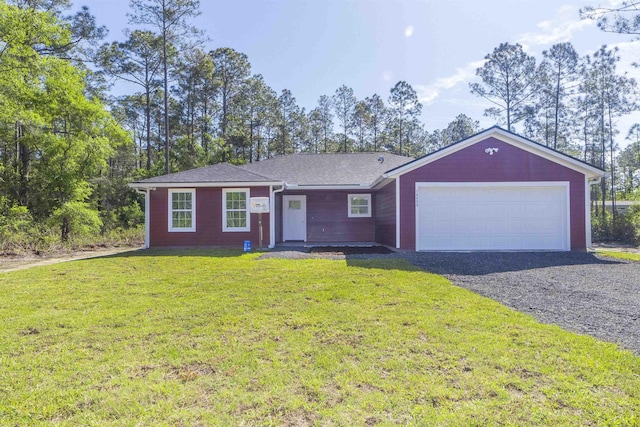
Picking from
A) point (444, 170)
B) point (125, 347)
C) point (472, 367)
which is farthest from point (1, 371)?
point (444, 170)

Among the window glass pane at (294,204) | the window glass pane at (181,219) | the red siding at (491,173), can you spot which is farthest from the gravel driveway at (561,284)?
the window glass pane at (181,219)

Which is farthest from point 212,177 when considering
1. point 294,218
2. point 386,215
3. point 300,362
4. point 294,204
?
point 300,362

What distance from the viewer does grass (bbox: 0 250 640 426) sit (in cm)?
223

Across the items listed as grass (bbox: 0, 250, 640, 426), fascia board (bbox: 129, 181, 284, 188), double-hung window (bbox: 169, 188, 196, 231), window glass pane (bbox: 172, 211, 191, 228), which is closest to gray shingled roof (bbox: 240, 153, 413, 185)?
fascia board (bbox: 129, 181, 284, 188)

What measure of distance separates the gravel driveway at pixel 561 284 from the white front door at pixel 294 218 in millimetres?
6122

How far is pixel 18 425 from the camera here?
2.11 meters

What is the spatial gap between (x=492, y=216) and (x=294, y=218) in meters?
7.60

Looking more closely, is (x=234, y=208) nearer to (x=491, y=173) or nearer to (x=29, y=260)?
(x=29, y=260)

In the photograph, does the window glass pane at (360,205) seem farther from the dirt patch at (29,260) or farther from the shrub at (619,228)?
the shrub at (619,228)

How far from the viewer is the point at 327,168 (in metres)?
15.6

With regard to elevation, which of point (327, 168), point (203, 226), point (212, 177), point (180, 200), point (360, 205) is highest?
point (327, 168)

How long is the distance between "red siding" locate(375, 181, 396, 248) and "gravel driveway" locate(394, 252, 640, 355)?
80.4 inches

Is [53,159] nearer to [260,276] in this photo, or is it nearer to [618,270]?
[260,276]

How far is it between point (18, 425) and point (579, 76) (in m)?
29.8
